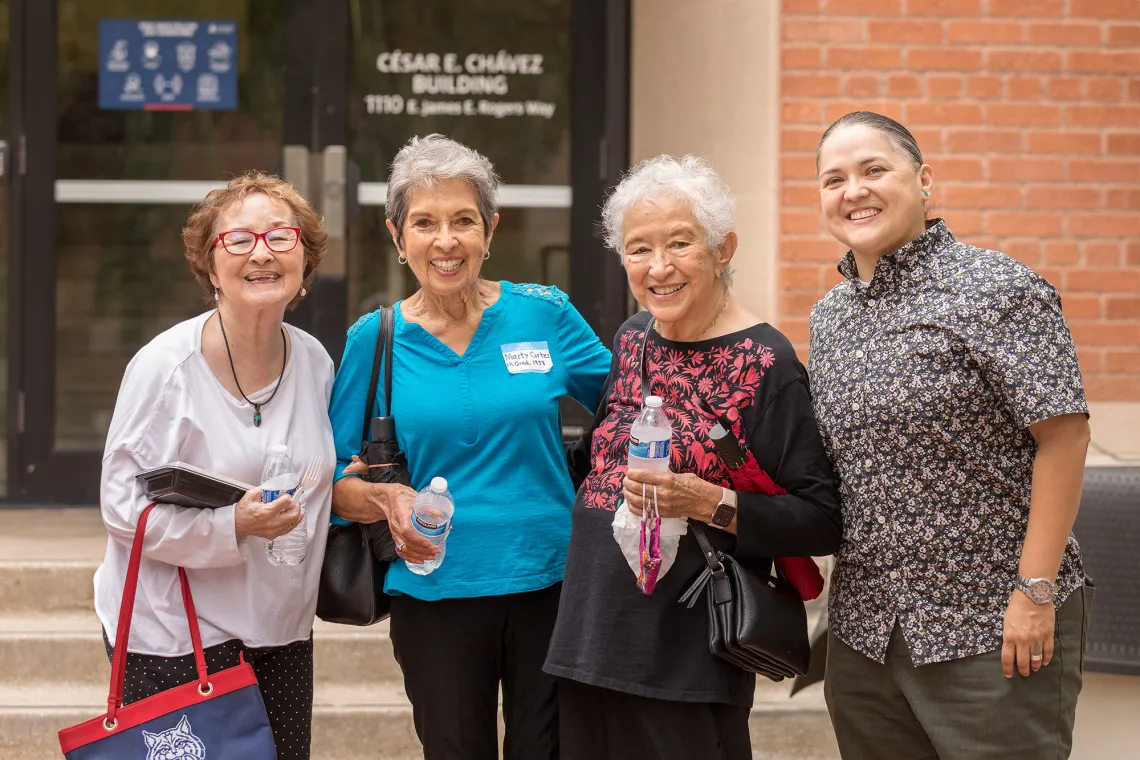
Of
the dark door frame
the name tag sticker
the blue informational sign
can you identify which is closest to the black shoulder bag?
the name tag sticker

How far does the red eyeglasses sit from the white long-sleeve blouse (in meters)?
0.22

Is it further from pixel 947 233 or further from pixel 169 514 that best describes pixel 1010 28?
pixel 169 514

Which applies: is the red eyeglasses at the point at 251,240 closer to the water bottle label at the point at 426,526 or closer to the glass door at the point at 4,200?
the water bottle label at the point at 426,526

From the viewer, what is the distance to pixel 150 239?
5.89 meters

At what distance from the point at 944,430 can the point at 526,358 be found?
99 centimetres

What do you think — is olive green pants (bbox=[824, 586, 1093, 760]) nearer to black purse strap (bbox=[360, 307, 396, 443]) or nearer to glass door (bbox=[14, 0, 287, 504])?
black purse strap (bbox=[360, 307, 396, 443])

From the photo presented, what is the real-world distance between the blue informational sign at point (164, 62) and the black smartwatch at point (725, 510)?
4180mm

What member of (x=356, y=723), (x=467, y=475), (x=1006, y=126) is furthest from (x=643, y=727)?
(x=1006, y=126)

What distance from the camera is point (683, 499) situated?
2.46m

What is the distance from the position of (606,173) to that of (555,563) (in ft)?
10.9

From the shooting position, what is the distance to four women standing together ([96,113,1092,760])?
2.42 metres

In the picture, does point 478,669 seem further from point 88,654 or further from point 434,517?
point 88,654

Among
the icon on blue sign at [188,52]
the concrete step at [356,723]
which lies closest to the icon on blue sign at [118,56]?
the icon on blue sign at [188,52]

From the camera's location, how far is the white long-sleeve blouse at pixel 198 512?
101 inches
